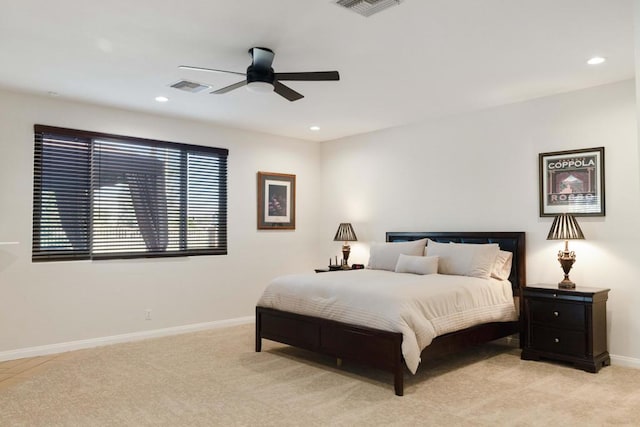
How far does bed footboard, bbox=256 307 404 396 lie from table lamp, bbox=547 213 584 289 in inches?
75.4

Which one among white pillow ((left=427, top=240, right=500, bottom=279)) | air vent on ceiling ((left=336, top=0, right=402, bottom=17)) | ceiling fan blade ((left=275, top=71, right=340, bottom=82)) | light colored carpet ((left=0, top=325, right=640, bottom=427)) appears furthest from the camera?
white pillow ((left=427, top=240, right=500, bottom=279))

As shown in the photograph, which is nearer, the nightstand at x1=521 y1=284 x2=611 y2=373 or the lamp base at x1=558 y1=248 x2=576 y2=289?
the nightstand at x1=521 y1=284 x2=611 y2=373

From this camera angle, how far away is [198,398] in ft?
11.6

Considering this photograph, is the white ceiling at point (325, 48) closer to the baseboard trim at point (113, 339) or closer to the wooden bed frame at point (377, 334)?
the wooden bed frame at point (377, 334)

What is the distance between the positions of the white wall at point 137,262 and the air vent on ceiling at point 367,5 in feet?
11.5

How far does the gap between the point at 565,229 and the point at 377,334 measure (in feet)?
7.08

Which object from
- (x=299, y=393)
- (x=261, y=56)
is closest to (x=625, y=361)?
(x=299, y=393)

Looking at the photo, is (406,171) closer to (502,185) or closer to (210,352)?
(502,185)

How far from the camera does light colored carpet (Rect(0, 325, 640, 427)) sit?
3.16 meters

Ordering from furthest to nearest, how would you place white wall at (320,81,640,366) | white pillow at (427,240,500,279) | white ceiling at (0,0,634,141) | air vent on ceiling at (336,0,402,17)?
1. white pillow at (427,240,500,279)
2. white wall at (320,81,640,366)
3. white ceiling at (0,0,634,141)
4. air vent on ceiling at (336,0,402,17)

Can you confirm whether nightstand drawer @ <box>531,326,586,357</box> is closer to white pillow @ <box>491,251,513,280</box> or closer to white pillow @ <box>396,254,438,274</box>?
white pillow @ <box>491,251,513,280</box>

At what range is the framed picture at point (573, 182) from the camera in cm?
457

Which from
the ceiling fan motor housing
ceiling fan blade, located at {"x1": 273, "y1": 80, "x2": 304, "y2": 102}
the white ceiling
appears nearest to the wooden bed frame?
the white ceiling

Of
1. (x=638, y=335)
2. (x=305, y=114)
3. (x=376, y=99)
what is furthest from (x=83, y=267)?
(x=638, y=335)
